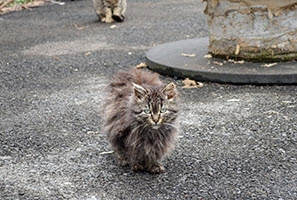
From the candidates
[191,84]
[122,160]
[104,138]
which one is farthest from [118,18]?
[122,160]

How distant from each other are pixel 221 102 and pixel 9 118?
6.47 feet

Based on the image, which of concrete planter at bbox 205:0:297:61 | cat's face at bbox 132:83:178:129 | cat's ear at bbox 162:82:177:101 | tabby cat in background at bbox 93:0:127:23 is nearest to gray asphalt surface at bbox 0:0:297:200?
cat's face at bbox 132:83:178:129

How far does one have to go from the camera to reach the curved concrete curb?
6.05m

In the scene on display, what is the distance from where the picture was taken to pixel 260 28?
6.56m

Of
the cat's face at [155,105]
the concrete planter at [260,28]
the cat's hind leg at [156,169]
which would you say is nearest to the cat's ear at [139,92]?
the cat's face at [155,105]

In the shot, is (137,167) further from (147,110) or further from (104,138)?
(104,138)

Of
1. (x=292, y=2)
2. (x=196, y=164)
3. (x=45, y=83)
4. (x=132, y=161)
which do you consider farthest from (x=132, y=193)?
(x=292, y=2)

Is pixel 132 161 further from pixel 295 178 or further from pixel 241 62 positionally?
pixel 241 62

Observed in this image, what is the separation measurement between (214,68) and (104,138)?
2.10 m

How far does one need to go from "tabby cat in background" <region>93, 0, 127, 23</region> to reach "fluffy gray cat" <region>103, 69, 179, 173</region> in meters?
6.68

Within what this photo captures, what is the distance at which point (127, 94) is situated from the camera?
402 cm

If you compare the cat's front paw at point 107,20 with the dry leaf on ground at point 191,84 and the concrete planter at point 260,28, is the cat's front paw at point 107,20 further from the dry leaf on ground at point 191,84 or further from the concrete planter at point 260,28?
the dry leaf on ground at point 191,84

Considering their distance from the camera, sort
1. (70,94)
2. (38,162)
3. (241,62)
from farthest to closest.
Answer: (241,62), (70,94), (38,162)

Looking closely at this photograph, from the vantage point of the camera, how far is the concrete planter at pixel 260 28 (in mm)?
6520
